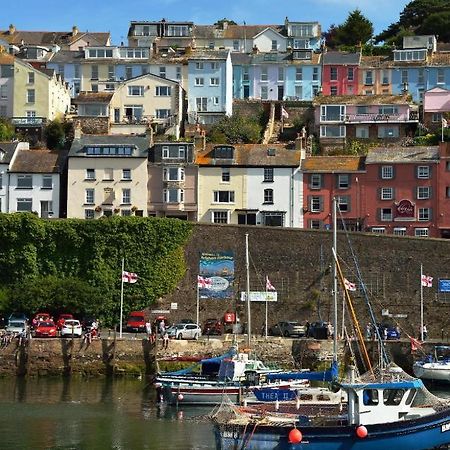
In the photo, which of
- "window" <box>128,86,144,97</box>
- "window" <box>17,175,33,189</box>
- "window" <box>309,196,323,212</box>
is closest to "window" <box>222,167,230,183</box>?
"window" <box>309,196,323,212</box>

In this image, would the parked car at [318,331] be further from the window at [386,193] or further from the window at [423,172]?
the window at [423,172]

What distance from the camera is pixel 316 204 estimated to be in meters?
70.6

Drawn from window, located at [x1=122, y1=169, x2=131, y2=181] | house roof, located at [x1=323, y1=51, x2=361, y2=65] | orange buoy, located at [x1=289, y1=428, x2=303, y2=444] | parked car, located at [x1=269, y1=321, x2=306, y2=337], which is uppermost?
house roof, located at [x1=323, y1=51, x2=361, y2=65]

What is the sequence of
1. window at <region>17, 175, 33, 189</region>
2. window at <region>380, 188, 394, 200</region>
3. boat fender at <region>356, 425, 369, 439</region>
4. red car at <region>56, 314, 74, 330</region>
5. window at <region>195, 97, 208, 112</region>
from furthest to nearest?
1. window at <region>195, 97, 208, 112</region>
2. window at <region>17, 175, 33, 189</region>
3. window at <region>380, 188, 394, 200</region>
4. red car at <region>56, 314, 74, 330</region>
5. boat fender at <region>356, 425, 369, 439</region>

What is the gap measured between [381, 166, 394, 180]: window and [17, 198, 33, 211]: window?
67.5 feet

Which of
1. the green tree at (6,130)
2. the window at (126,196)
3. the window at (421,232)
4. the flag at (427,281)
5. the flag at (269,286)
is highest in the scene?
the green tree at (6,130)

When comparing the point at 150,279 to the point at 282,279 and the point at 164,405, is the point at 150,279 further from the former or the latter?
the point at 164,405

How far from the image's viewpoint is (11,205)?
233ft

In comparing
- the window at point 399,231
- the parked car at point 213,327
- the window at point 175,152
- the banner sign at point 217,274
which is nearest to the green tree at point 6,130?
the window at point 175,152

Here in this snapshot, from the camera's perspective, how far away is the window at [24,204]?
70.7 meters

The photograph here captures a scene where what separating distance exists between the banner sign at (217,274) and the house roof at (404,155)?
12295 millimetres

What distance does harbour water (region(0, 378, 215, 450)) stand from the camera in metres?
39.2

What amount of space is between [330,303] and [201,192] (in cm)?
1291

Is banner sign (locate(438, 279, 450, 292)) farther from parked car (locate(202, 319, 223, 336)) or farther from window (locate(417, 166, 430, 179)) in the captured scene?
parked car (locate(202, 319, 223, 336))
